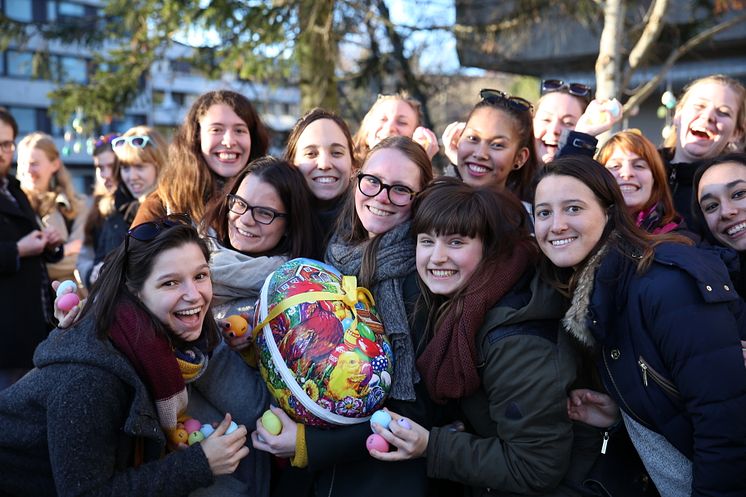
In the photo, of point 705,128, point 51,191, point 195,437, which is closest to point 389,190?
point 195,437

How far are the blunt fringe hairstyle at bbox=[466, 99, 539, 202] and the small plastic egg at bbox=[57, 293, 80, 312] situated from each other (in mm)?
2458

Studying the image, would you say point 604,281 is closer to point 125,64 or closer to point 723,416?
point 723,416

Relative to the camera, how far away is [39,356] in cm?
241

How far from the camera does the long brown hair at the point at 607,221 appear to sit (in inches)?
98.8

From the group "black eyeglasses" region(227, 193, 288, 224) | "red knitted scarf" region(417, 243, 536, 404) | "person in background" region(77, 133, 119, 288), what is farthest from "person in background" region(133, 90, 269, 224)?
"person in background" region(77, 133, 119, 288)

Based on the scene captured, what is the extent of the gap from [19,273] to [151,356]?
2961mm

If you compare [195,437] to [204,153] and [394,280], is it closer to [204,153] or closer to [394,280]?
[394,280]

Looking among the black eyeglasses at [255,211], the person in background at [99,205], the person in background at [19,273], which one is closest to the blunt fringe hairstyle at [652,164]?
the black eyeglasses at [255,211]

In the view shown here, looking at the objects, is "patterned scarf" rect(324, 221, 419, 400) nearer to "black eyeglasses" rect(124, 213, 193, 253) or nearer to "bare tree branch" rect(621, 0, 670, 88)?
"black eyeglasses" rect(124, 213, 193, 253)

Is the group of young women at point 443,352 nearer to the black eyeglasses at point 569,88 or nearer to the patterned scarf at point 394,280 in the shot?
the patterned scarf at point 394,280

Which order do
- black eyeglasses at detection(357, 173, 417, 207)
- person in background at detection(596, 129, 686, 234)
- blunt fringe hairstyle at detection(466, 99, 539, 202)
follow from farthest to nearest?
blunt fringe hairstyle at detection(466, 99, 539, 202) → person in background at detection(596, 129, 686, 234) → black eyeglasses at detection(357, 173, 417, 207)

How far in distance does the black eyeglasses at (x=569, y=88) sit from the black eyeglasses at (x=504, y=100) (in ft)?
1.70

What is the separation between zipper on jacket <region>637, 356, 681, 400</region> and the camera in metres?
2.33

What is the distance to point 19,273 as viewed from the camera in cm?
474
